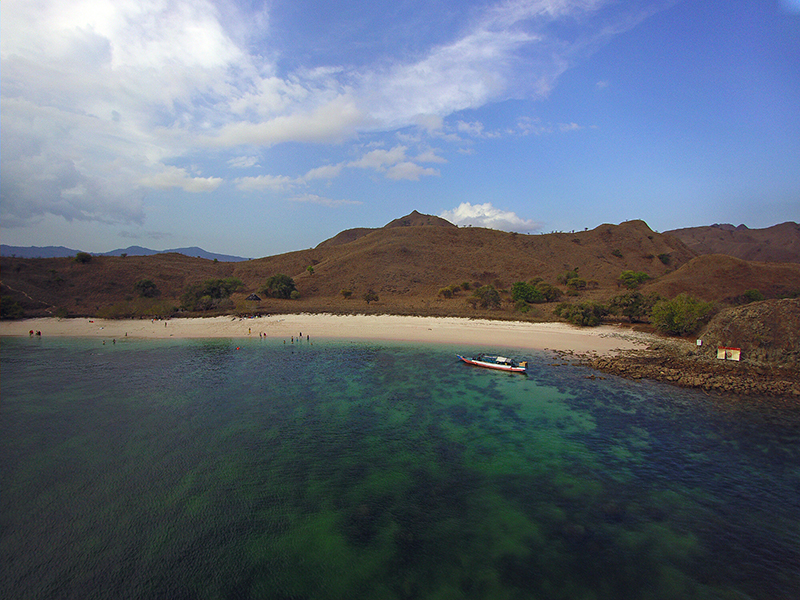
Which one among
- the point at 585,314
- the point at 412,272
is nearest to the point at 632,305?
the point at 585,314

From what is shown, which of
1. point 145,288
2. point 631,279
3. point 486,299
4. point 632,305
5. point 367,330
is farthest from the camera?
point 631,279

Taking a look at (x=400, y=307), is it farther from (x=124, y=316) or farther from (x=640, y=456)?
(x=640, y=456)

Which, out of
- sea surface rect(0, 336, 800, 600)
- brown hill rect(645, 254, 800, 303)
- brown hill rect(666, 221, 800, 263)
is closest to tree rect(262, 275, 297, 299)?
sea surface rect(0, 336, 800, 600)

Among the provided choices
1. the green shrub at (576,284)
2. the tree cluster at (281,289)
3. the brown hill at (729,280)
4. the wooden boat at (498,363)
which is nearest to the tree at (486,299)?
the green shrub at (576,284)

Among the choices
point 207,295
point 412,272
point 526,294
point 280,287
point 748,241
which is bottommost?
point 207,295

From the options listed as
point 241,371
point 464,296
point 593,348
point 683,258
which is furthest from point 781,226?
point 241,371

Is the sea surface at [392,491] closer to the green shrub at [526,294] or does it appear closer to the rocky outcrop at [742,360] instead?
the rocky outcrop at [742,360]

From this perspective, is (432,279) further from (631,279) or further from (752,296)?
(752,296)
